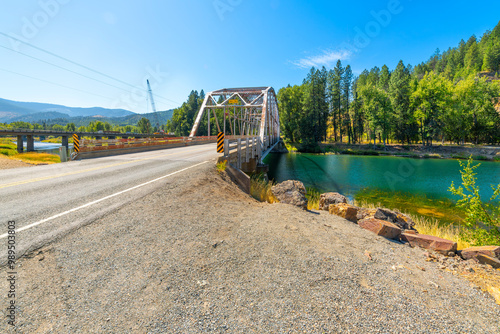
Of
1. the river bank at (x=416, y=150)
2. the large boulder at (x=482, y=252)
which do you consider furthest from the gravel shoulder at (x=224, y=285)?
the river bank at (x=416, y=150)

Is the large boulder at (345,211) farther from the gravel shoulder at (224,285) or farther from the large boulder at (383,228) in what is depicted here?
the gravel shoulder at (224,285)

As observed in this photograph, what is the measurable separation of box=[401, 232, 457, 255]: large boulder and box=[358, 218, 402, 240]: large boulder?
0.23 m

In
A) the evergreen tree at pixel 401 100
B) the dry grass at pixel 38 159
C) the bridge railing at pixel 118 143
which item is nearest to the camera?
the bridge railing at pixel 118 143

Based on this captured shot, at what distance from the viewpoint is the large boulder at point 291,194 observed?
9.00 meters

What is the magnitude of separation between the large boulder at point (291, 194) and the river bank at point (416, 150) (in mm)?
46976

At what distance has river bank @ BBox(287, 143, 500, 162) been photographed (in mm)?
43475

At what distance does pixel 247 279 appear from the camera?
3.11 m

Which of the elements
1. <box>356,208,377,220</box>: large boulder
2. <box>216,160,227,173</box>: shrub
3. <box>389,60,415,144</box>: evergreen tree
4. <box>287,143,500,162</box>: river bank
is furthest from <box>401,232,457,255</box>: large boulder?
<box>389,60,415,144</box>: evergreen tree

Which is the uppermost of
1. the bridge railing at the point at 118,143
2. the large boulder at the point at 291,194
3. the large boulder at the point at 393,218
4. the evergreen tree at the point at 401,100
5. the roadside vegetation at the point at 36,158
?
the evergreen tree at the point at 401,100

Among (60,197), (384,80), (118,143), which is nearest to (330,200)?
(60,197)

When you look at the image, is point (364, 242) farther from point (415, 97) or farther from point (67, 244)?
point (415, 97)

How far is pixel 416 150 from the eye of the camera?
50.8 meters

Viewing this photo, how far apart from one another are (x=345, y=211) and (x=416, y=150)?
183ft

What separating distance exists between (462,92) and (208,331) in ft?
234
